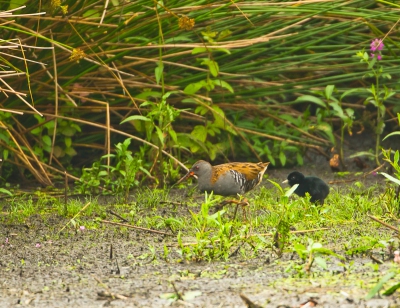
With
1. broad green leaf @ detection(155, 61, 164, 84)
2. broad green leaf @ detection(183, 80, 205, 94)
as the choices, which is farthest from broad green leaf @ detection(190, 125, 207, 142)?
broad green leaf @ detection(155, 61, 164, 84)

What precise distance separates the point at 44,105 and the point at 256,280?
3510 millimetres

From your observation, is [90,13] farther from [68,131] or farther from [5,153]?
[5,153]

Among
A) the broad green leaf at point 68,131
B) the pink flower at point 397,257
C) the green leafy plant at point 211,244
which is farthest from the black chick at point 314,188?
the broad green leaf at point 68,131

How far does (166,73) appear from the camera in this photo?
7.17m

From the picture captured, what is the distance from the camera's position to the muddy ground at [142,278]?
3623 mm

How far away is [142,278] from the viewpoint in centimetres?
410

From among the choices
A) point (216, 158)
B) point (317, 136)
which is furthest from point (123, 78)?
point (317, 136)

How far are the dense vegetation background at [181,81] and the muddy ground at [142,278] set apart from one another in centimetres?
138

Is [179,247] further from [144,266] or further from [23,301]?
[23,301]

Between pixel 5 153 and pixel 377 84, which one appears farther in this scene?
pixel 377 84

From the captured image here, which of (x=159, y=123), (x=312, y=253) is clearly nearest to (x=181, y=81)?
(x=159, y=123)

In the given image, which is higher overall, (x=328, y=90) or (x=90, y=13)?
(x=90, y=13)

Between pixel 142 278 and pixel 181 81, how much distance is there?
3310 mm

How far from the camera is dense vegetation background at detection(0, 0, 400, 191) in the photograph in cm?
656
